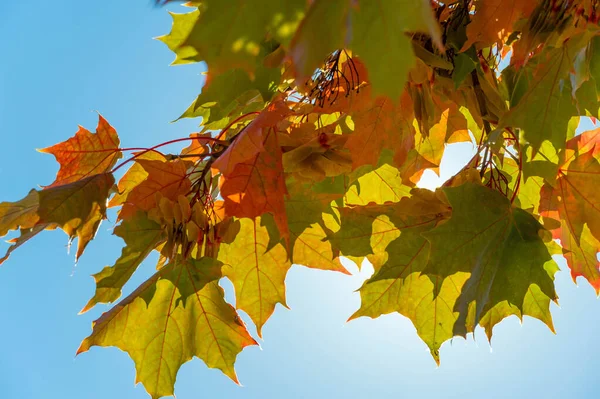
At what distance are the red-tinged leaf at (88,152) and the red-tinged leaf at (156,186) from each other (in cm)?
14

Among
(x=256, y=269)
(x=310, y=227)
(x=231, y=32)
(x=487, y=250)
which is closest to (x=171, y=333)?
(x=256, y=269)

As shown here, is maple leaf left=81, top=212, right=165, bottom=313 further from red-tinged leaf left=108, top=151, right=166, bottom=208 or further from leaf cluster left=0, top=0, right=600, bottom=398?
red-tinged leaf left=108, top=151, right=166, bottom=208

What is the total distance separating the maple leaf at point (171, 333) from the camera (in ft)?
2.76

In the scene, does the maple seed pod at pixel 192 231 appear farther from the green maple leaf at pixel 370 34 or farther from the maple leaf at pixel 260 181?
the green maple leaf at pixel 370 34

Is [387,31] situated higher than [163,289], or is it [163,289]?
[163,289]

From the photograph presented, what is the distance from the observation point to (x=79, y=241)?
0.75 metres

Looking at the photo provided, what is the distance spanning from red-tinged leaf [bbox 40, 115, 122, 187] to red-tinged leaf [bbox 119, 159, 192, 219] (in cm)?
14

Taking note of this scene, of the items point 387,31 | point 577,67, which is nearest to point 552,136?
point 577,67

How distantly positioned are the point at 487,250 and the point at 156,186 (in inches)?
17.9

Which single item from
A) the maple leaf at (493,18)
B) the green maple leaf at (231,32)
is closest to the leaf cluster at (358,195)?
the maple leaf at (493,18)

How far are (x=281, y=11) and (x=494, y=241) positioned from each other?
0.51m

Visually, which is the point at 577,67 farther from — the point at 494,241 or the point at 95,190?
the point at 95,190

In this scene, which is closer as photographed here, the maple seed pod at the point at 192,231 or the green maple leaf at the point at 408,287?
the maple seed pod at the point at 192,231

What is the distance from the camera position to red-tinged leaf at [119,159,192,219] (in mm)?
769
